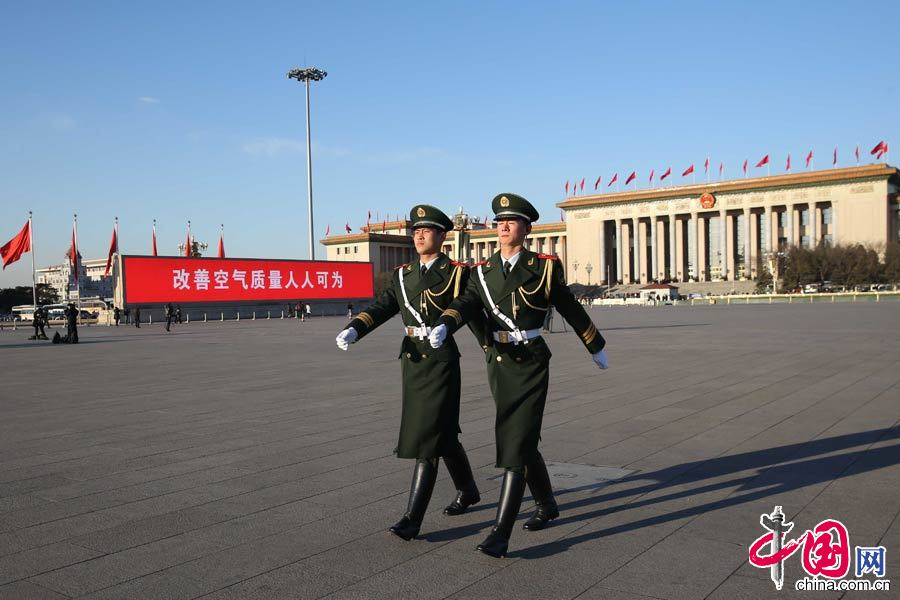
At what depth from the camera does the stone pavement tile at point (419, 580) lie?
324cm

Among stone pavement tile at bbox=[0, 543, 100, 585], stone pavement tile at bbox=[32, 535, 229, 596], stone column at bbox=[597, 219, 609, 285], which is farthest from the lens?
stone column at bbox=[597, 219, 609, 285]

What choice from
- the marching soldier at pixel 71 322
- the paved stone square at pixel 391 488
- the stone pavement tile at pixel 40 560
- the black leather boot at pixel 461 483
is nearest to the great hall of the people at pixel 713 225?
the marching soldier at pixel 71 322

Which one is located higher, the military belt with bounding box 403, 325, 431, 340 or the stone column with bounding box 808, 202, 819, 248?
the stone column with bounding box 808, 202, 819, 248

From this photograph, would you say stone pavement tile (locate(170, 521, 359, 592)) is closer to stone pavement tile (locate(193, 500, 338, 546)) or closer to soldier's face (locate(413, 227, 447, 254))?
stone pavement tile (locate(193, 500, 338, 546))

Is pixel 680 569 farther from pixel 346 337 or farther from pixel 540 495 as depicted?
pixel 346 337

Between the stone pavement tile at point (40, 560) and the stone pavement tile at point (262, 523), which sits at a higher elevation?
the stone pavement tile at point (40, 560)

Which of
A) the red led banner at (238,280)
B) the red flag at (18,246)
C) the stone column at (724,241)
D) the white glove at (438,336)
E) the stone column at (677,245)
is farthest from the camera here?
the stone column at (677,245)

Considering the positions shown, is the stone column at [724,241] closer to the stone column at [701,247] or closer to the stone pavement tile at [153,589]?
the stone column at [701,247]

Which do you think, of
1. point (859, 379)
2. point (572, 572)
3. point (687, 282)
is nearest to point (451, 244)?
point (687, 282)

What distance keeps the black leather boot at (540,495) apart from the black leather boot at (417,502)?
1.63 ft

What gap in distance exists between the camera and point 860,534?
392 cm

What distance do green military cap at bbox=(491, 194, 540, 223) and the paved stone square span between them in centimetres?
163

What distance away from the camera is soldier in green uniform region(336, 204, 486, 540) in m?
3.96

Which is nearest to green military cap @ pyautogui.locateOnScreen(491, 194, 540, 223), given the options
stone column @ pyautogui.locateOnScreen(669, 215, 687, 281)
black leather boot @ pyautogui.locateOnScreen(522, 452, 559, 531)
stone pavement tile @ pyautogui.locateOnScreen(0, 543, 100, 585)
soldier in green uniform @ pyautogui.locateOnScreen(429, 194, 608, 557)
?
soldier in green uniform @ pyautogui.locateOnScreen(429, 194, 608, 557)
